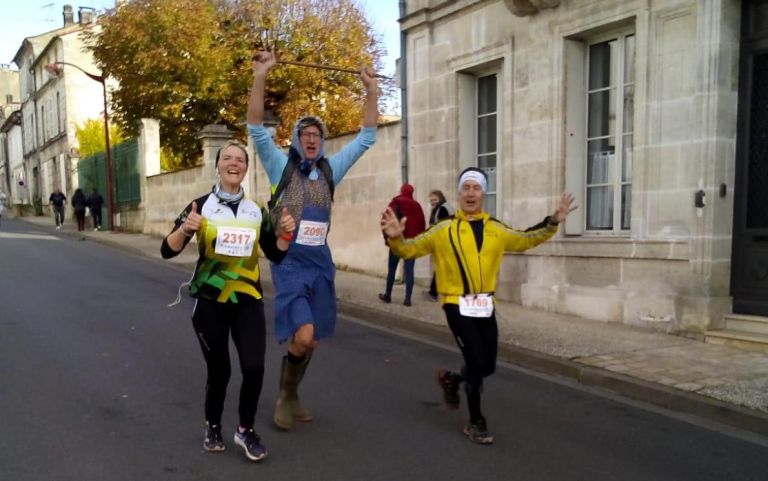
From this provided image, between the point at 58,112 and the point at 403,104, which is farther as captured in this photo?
the point at 58,112

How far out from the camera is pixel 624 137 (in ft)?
26.8

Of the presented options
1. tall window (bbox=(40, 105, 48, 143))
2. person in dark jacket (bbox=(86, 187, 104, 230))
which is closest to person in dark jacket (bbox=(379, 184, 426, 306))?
person in dark jacket (bbox=(86, 187, 104, 230))

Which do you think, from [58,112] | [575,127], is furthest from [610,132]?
[58,112]

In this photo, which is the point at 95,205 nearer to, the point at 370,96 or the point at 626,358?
the point at 626,358

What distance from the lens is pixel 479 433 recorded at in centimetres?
427

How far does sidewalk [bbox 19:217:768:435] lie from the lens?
16.4 feet

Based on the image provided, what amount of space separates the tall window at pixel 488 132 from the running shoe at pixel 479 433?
20.0 feet

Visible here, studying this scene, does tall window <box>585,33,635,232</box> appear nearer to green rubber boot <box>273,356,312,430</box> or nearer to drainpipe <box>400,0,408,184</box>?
drainpipe <box>400,0,408,184</box>

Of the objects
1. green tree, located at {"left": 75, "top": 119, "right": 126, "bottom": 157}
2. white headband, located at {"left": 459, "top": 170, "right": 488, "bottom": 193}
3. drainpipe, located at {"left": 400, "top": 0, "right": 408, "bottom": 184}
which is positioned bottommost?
white headband, located at {"left": 459, "top": 170, "right": 488, "bottom": 193}

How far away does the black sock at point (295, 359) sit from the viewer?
4348 millimetres

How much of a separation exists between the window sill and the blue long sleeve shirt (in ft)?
14.1

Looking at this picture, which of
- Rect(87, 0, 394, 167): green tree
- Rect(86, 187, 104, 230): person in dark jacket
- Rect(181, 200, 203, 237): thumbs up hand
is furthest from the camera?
Rect(86, 187, 104, 230): person in dark jacket

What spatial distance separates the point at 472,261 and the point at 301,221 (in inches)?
43.2

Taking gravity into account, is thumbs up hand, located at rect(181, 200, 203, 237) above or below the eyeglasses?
below
